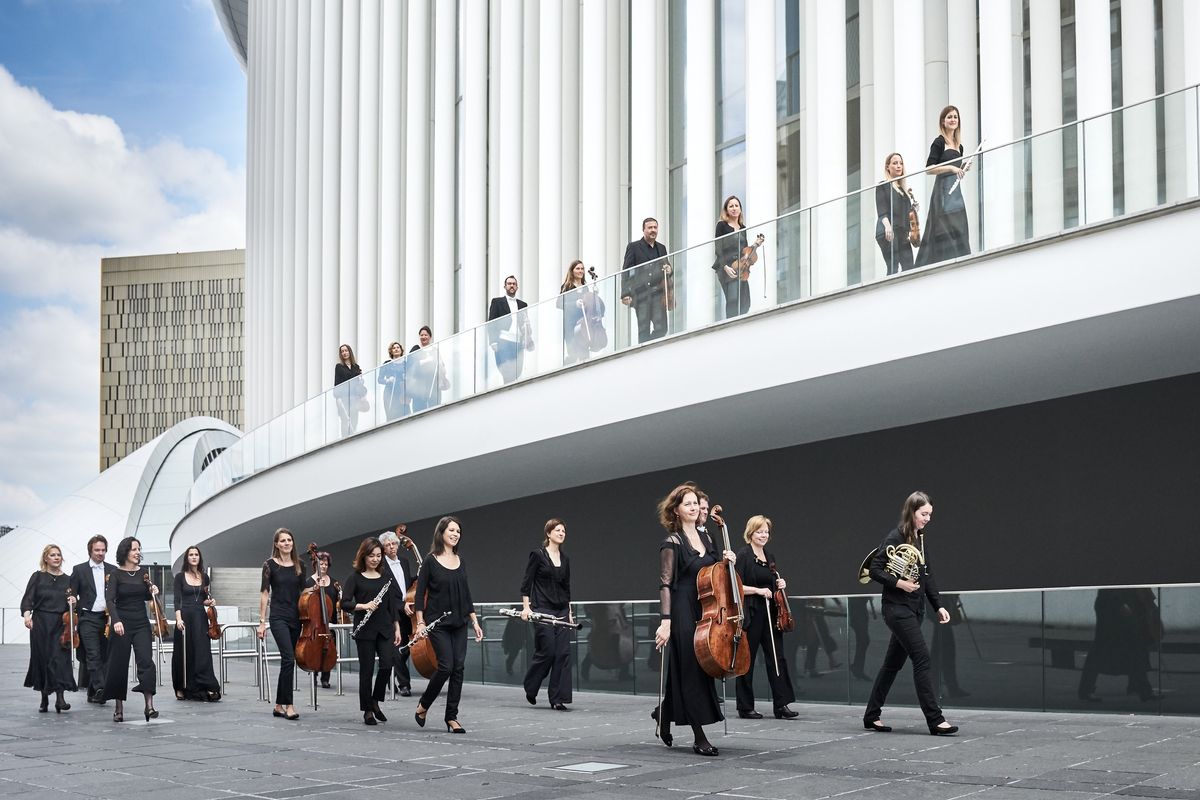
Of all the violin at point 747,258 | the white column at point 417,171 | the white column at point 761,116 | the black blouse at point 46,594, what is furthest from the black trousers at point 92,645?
the white column at point 417,171

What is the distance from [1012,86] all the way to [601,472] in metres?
7.12

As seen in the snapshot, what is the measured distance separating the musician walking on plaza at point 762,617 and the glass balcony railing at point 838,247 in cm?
320

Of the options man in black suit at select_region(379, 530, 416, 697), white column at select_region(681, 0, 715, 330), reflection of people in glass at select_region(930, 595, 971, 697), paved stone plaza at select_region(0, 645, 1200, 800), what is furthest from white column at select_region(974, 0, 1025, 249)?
man in black suit at select_region(379, 530, 416, 697)

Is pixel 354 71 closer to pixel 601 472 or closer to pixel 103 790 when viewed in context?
pixel 601 472

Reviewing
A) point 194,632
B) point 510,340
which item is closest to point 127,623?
point 194,632

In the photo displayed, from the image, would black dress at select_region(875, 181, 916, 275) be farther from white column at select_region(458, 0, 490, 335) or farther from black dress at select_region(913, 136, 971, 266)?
white column at select_region(458, 0, 490, 335)

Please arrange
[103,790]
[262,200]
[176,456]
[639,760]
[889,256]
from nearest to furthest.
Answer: [103,790] < [639,760] < [889,256] < [262,200] < [176,456]

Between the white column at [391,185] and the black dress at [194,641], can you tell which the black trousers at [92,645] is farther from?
the white column at [391,185]

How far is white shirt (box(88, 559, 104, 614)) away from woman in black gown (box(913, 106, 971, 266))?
8.54 metres

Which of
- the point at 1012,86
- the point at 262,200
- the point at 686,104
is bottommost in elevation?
the point at 1012,86

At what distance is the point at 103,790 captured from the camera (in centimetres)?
757

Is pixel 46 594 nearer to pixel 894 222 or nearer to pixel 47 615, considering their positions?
pixel 47 615

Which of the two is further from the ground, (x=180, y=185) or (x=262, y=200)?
(x=180, y=185)

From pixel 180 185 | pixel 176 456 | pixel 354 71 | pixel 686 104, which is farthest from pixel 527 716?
pixel 180 185
